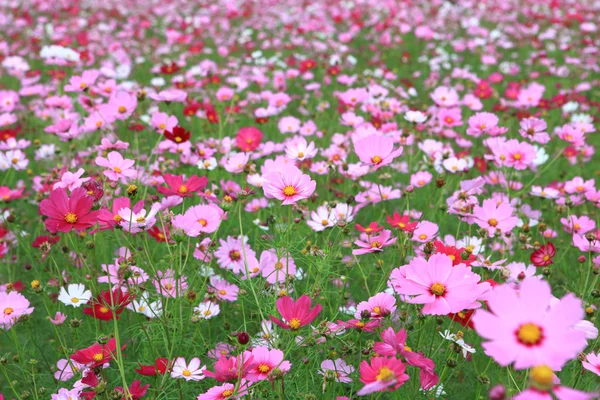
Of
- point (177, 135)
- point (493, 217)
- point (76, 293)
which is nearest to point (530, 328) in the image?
point (493, 217)

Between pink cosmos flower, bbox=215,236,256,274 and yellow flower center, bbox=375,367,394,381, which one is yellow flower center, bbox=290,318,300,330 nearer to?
yellow flower center, bbox=375,367,394,381

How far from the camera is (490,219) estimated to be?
5.13 feet

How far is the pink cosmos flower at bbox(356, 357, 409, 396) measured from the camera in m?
0.86

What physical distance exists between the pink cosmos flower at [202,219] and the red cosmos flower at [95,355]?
31cm

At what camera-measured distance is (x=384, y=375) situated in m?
0.90

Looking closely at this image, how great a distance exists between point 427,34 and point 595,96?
5.53 feet

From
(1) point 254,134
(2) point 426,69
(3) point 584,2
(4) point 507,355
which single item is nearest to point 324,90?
(2) point 426,69

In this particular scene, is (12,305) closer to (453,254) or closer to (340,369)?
(340,369)

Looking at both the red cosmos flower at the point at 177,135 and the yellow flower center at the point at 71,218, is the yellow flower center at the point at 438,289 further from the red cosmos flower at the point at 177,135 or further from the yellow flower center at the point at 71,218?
the red cosmos flower at the point at 177,135

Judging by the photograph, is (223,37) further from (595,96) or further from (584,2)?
(584,2)

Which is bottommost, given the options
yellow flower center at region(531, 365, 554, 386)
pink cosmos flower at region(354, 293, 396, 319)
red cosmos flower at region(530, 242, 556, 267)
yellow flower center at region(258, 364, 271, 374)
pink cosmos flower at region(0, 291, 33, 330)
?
red cosmos flower at region(530, 242, 556, 267)

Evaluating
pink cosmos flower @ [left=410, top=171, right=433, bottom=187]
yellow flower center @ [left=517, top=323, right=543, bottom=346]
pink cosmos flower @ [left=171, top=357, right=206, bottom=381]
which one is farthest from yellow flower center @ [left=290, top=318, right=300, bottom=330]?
pink cosmos flower @ [left=410, top=171, right=433, bottom=187]

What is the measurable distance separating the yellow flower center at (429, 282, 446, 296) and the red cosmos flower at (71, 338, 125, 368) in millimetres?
705

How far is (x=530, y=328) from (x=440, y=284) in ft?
1.05
